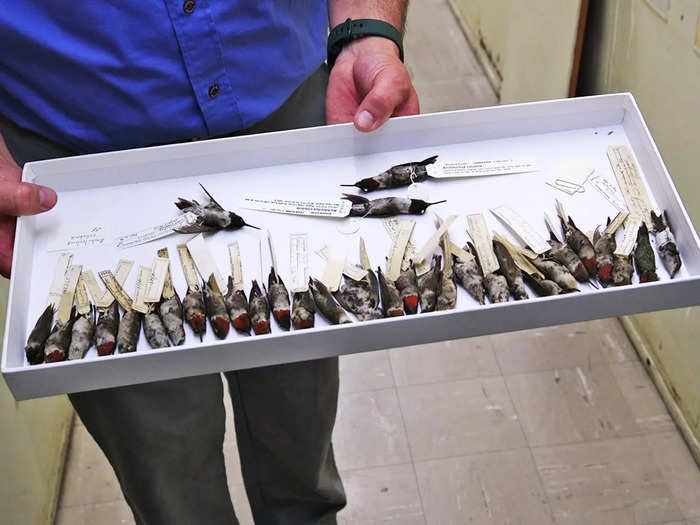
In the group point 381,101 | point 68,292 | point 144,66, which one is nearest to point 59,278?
point 68,292

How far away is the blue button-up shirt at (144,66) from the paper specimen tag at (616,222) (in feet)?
1.61

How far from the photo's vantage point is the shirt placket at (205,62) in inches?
39.8

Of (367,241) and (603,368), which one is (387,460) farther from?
(367,241)

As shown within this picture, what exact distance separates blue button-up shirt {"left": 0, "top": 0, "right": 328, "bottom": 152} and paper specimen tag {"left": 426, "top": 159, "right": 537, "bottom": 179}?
0.25m

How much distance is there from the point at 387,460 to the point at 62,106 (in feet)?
3.74

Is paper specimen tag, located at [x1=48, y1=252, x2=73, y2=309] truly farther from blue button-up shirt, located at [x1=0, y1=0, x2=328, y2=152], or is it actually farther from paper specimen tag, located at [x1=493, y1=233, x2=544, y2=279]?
paper specimen tag, located at [x1=493, y1=233, x2=544, y2=279]

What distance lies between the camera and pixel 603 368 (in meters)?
2.04

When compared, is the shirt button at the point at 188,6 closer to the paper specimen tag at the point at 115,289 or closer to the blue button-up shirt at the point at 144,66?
the blue button-up shirt at the point at 144,66

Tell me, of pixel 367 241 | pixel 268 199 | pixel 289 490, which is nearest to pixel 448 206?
pixel 367 241

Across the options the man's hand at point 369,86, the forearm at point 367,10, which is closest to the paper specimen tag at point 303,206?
the man's hand at point 369,86

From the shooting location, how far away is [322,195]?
115cm

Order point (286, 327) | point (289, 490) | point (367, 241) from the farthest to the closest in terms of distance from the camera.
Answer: point (289, 490), point (367, 241), point (286, 327)

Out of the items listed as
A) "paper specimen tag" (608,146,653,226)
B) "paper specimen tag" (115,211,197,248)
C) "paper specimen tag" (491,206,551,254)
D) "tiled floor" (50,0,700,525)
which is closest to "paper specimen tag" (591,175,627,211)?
"paper specimen tag" (608,146,653,226)

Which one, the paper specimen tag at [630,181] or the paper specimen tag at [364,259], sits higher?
the paper specimen tag at [630,181]
